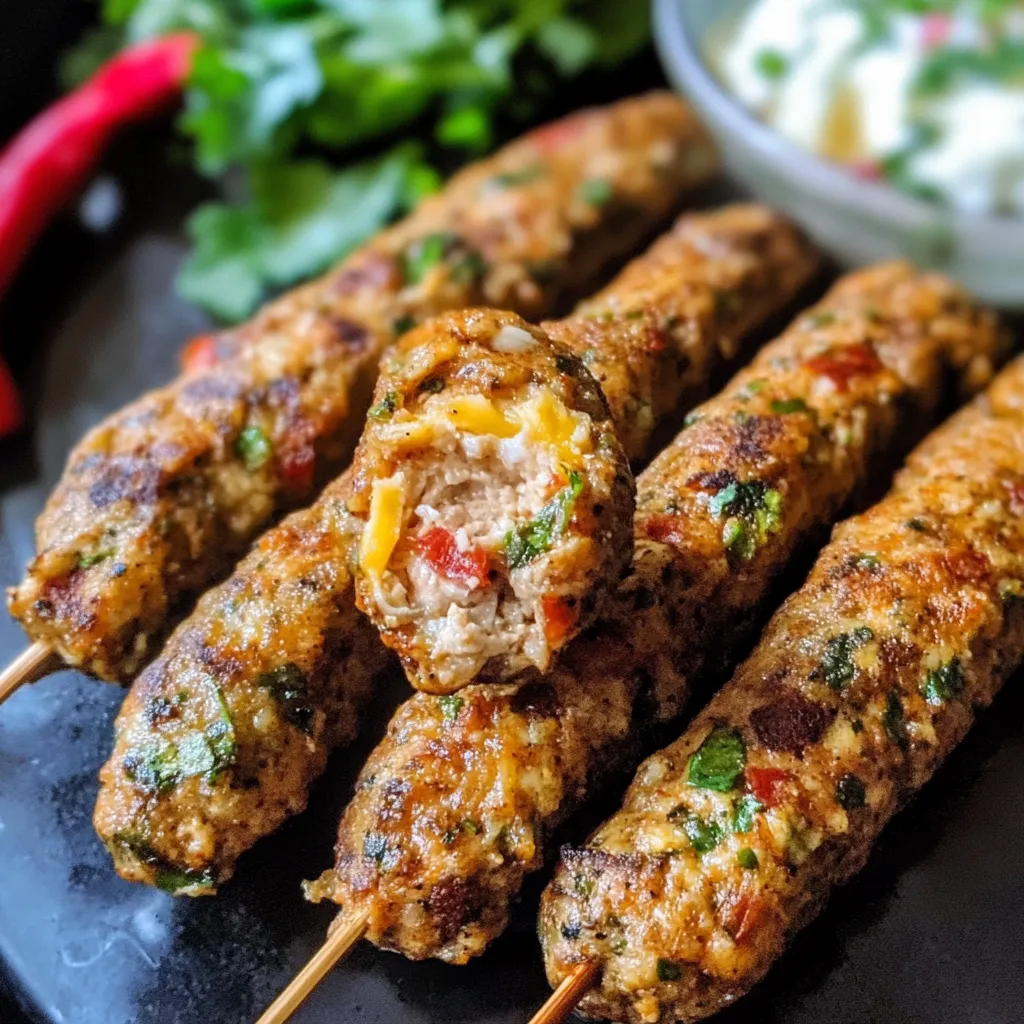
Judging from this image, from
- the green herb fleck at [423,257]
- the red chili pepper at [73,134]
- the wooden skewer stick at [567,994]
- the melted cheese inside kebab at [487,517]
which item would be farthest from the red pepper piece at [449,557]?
the red chili pepper at [73,134]

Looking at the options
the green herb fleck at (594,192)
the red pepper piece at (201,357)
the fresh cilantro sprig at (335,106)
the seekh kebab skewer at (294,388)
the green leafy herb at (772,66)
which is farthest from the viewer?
the fresh cilantro sprig at (335,106)

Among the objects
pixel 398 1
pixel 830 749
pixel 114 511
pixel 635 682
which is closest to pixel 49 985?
pixel 114 511

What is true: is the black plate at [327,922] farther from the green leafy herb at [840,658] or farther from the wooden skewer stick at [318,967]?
the green leafy herb at [840,658]

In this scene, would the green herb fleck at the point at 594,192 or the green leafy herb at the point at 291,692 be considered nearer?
the green leafy herb at the point at 291,692

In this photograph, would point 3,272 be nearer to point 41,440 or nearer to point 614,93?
point 41,440

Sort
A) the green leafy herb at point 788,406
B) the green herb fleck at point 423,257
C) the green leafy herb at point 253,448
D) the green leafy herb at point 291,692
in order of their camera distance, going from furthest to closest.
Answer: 1. the green herb fleck at point 423,257
2. the green leafy herb at point 253,448
3. the green leafy herb at point 788,406
4. the green leafy herb at point 291,692

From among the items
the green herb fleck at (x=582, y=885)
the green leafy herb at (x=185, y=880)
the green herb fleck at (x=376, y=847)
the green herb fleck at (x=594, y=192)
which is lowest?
the green herb fleck at (x=582, y=885)

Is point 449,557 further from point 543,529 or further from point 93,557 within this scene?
point 93,557
